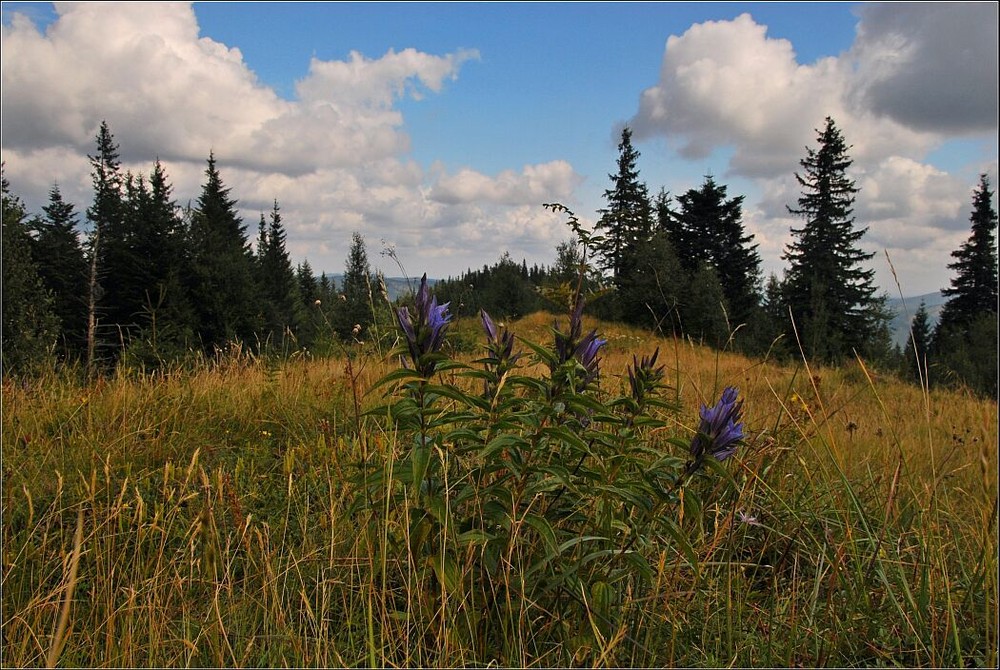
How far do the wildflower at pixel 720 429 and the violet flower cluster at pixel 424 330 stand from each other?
2.92ft

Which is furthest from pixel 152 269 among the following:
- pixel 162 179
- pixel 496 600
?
pixel 496 600

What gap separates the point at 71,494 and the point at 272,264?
165 ft

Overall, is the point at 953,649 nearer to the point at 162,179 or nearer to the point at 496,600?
the point at 496,600

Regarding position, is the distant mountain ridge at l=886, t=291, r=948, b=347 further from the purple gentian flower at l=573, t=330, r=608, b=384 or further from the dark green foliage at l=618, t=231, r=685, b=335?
the dark green foliage at l=618, t=231, r=685, b=335

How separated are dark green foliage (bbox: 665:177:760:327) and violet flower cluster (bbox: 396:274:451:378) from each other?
31.6m

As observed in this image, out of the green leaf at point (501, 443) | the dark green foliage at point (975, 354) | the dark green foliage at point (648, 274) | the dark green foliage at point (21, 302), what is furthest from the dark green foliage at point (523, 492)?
the dark green foliage at point (975, 354)

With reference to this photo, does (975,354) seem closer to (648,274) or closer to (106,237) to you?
(648,274)

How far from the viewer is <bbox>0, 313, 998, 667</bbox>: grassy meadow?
5.99ft

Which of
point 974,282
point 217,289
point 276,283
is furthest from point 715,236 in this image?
point 276,283

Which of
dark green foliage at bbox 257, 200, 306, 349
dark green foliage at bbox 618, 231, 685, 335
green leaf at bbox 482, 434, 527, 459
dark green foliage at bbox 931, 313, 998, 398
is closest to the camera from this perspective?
green leaf at bbox 482, 434, 527, 459

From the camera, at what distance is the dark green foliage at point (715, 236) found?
3186 cm

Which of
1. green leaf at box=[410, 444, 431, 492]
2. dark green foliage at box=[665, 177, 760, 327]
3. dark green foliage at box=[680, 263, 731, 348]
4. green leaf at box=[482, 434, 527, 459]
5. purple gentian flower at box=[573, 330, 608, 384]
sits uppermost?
dark green foliage at box=[665, 177, 760, 327]

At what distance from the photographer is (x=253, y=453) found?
3527mm

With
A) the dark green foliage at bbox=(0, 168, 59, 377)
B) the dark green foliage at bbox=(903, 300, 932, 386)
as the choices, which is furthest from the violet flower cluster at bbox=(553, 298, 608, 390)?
the dark green foliage at bbox=(0, 168, 59, 377)
